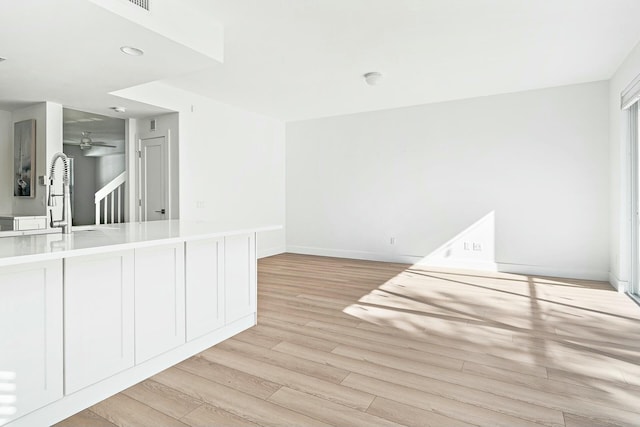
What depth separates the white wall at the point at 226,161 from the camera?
523 centimetres

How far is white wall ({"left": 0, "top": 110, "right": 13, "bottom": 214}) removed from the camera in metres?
4.84

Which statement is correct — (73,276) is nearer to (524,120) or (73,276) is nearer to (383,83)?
(383,83)

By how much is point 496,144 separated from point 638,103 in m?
1.74

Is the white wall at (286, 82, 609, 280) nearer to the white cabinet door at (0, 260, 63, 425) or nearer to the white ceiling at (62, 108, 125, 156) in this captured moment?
the white ceiling at (62, 108, 125, 156)

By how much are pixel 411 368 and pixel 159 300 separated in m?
1.68

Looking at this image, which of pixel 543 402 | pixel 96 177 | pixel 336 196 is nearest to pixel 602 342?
pixel 543 402

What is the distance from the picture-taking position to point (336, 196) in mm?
6934

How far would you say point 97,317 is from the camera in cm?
200

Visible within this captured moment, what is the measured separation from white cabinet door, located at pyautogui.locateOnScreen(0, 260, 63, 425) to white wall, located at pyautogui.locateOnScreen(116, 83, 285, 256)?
2.61m

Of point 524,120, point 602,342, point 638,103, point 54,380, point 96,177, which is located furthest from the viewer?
point 96,177

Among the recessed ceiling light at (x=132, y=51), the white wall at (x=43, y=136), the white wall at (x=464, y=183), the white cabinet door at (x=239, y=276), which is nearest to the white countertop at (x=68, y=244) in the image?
the white cabinet door at (x=239, y=276)

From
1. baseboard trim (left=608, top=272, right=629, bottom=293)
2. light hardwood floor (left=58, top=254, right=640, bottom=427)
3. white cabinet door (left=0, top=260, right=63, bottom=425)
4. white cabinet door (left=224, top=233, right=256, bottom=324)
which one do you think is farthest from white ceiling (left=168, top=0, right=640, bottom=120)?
light hardwood floor (left=58, top=254, right=640, bottom=427)

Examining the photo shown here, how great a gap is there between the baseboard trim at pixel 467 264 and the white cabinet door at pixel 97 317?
4.82 m

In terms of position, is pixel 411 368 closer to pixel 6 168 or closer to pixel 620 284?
pixel 620 284
